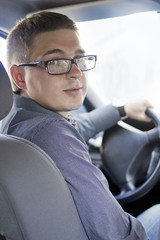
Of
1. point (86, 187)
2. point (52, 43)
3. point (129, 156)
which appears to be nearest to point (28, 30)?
point (52, 43)

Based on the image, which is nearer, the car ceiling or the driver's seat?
the driver's seat

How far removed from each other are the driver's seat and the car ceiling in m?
0.65

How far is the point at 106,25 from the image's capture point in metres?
1.75

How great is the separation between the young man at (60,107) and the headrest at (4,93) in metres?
0.12

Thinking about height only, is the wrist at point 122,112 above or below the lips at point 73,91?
below

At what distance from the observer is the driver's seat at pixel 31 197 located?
2.88 feet

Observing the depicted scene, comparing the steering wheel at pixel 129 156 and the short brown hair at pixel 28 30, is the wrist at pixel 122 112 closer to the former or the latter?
the steering wheel at pixel 129 156

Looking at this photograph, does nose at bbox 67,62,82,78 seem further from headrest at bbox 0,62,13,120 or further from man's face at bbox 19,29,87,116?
headrest at bbox 0,62,13,120

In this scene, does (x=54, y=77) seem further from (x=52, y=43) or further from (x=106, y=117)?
(x=106, y=117)

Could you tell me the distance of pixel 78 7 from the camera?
4.73ft

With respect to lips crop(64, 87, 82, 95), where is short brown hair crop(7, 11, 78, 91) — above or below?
above

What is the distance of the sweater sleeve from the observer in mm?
1786

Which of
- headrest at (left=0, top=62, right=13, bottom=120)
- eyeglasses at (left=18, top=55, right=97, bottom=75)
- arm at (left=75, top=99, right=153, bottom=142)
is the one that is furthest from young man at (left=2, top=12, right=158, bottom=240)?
arm at (left=75, top=99, right=153, bottom=142)

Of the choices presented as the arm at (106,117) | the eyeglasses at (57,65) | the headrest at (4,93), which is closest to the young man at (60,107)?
the eyeglasses at (57,65)
